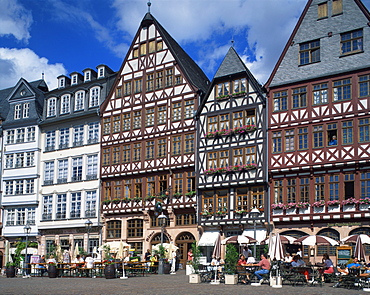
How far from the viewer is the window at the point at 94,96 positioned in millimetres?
43125

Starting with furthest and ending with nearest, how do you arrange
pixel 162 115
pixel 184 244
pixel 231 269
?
pixel 162 115, pixel 184 244, pixel 231 269

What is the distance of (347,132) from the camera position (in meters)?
30.7

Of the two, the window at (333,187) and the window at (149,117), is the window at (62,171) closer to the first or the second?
the window at (149,117)

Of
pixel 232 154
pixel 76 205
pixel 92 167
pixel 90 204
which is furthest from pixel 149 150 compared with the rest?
pixel 76 205

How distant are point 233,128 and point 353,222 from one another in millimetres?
9664

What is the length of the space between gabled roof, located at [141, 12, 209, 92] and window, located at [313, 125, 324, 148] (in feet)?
31.6

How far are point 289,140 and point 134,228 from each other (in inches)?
522

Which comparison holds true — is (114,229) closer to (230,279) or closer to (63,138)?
(63,138)

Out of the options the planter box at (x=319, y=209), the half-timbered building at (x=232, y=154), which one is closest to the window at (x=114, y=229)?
the half-timbered building at (x=232, y=154)

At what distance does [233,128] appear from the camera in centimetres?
3531

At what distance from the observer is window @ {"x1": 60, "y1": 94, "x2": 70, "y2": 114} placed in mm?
44594

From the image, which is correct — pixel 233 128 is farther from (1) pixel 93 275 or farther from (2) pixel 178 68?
(1) pixel 93 275

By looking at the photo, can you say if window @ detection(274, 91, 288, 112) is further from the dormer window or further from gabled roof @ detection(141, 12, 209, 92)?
the dormer window

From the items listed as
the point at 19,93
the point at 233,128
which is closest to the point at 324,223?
the point at 233,128
